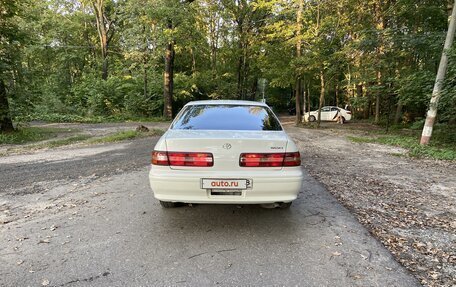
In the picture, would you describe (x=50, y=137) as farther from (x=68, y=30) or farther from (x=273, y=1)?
(x=68, y=30)

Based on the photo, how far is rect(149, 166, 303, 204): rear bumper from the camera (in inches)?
135

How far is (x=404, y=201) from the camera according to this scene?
496 cm

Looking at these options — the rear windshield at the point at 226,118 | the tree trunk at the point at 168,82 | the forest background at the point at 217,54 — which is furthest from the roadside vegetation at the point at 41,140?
the tree trunk at the point at 168,82

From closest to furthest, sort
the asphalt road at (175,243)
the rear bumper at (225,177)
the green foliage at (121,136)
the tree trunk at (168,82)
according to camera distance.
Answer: the asphalt road at (175,243) < the rear bumper at (225,177) < the green foliage at (121,136) < the tree trunk at (168,82)

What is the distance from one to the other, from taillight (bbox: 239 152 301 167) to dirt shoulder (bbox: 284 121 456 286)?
146cm

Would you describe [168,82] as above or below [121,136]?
above

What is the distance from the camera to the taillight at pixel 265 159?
11.4 feet

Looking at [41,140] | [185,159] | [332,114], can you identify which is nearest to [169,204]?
[185,159]

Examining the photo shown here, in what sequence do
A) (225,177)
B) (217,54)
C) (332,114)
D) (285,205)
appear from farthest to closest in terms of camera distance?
1. (217,54)
2. (332,114)
3. (285,205)
4. (225,177)

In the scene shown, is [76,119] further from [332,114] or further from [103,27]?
[332,114]

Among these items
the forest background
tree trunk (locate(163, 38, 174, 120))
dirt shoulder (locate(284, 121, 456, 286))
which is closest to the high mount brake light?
dirt shoulder (locate(284, 121, 456, 286))

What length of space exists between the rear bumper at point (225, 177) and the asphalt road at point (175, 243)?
1.61 feet

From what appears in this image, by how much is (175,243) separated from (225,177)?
3.10 ft

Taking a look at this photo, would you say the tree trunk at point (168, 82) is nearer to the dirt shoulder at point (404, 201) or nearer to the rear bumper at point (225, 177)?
the dirt shoulder at point (404, 201)
